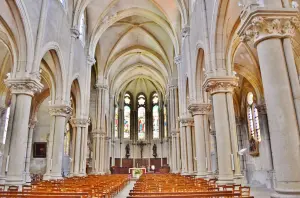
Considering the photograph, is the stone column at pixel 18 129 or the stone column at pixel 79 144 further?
the stone column at pixel 79 144

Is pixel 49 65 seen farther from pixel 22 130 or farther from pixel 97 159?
pixel 97 159

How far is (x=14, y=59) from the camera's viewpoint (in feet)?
35.9

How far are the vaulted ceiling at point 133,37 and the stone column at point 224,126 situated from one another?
910 cm

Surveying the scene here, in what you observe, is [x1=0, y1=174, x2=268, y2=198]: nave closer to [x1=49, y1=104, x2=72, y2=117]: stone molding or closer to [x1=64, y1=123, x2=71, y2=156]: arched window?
[x1=49, y1=104, x2=72, y2=117]: stone molding

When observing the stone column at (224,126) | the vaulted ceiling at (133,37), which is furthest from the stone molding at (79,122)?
the stone column at (224,126)

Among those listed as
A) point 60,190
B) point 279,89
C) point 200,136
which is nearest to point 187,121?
point 200,136

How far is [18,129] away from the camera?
10234 mm

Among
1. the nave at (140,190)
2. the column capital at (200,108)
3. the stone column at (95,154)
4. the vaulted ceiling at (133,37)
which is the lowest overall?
the nave at (140,190)

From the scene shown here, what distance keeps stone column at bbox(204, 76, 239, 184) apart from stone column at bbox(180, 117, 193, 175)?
731cm

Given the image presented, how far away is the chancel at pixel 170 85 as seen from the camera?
5680 mm

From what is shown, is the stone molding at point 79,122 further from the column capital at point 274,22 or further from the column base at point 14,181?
the column capital at point 274,22

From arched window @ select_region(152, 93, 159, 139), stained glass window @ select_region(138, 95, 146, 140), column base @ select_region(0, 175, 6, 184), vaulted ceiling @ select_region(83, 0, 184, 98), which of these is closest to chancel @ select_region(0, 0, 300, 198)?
column base @ select_region(0, 175, 6, 184)

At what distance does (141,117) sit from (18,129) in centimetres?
3373

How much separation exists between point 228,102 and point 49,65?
11944mm
